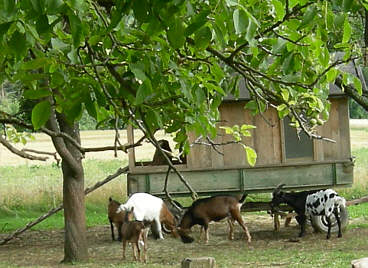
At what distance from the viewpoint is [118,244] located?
14.7 meters

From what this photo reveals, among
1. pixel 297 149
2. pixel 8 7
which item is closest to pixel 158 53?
pixel 8 7

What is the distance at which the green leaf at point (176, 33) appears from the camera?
8.65 feet

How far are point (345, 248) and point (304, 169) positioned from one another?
A: 1.98 meters

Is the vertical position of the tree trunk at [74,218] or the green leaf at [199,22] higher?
the green leaf at [199,22]

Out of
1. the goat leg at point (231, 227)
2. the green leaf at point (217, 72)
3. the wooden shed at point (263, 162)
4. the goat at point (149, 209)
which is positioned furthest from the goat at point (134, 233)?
the green leaf at point (217, 72)

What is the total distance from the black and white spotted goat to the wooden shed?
0.76 feet

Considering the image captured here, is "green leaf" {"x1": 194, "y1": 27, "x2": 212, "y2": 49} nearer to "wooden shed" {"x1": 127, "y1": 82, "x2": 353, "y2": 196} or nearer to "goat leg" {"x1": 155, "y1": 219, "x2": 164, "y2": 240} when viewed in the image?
"goat leg" {"x1": 155, "y1": 219, "x2": 164, "y2": 240}

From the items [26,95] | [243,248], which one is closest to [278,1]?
[26,95]

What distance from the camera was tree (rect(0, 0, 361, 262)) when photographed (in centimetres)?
258

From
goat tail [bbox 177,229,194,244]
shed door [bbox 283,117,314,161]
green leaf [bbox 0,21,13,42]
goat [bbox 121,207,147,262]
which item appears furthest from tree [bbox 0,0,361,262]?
shed door [bbox 283,117,314,161]

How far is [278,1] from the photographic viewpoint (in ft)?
9.94

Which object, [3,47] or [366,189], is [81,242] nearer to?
[3,47]

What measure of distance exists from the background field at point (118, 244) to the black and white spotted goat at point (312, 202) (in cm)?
46

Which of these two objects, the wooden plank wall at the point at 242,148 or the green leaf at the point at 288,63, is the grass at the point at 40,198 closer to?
the wooden plank wall at the point at 242,148
